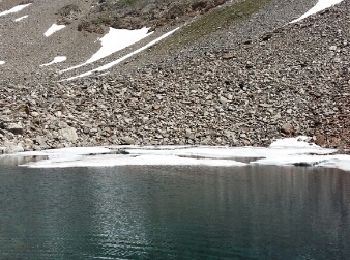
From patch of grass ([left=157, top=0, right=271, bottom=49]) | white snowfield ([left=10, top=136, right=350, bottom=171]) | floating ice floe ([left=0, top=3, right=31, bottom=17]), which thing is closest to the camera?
white snowfield ([left=10, top=136, right=350, bottom=171])

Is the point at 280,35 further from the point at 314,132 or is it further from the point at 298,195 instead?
the point at 298,195

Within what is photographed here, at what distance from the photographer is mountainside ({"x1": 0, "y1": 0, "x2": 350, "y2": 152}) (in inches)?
1790

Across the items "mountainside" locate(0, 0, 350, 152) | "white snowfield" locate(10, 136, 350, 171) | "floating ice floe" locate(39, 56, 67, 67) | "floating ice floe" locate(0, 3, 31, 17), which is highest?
"floating ice floe" locate(0, 3, 31, 17)

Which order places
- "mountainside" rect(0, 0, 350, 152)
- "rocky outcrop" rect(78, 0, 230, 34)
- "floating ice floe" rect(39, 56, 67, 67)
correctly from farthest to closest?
"rocky outcrop" rect(78, 0, 230, 34) < "floating ice floe" rect(39, 56, 67, 67) < "mountainside" rect(0, 0, 350, 152)

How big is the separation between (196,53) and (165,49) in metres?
7.31

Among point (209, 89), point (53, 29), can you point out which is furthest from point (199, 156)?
point (53, 29)

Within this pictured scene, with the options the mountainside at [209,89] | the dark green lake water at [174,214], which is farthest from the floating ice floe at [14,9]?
the dark green lake water at [174,214]

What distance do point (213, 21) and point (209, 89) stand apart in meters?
23.9

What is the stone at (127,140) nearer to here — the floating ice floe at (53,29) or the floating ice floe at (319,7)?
the floating ice floe at (319,7)

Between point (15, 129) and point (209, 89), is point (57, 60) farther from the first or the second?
point (15, 129)

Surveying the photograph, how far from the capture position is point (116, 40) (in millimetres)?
84438

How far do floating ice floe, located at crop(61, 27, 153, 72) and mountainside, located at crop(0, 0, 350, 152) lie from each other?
432 cm

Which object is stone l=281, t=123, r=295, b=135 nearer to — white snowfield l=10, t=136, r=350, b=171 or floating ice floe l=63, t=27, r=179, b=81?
white snowfield l=10, t=136, r=350, b=171

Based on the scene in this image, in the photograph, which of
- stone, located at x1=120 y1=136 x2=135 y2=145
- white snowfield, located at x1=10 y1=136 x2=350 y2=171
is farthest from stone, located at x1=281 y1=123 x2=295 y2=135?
stone, located at x1=120 y1=136 x2=135 y2=145
